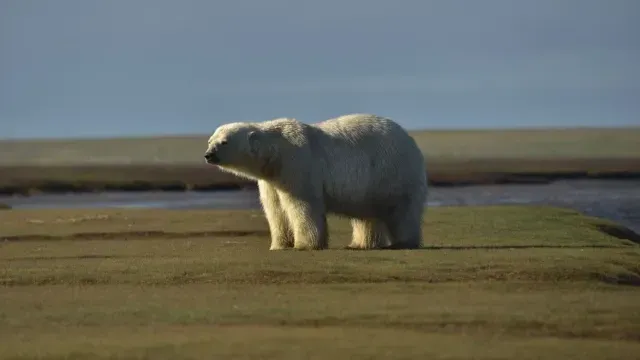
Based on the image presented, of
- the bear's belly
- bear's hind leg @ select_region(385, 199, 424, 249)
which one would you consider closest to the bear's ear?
the bear's belly

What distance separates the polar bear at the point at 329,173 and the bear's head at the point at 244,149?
0.05 ft

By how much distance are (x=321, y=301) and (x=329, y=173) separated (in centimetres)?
470

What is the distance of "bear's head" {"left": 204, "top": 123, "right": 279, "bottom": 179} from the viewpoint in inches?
807

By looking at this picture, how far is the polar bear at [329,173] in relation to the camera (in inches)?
806

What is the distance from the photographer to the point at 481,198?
46562 millimetres

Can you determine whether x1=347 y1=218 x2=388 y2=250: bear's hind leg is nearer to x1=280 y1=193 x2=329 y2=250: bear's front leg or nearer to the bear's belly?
the bear's belly

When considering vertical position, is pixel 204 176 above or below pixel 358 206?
below

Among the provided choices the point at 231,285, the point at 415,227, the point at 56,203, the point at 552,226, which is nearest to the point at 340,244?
the point at 415,227

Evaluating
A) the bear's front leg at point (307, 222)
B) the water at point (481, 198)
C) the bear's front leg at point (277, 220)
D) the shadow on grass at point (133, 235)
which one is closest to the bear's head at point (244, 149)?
the bear's front leg at point (277, 220)

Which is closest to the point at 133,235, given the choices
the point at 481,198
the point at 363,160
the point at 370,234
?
the point at 370,234

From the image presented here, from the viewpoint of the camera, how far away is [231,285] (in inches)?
691

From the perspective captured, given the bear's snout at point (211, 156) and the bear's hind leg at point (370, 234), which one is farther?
the bear's hind leg at point (370, 234)

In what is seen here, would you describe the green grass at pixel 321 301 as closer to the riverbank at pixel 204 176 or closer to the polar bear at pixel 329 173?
the polar bear at pixel 329 173

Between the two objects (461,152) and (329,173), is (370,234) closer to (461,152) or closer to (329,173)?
(329,173)
